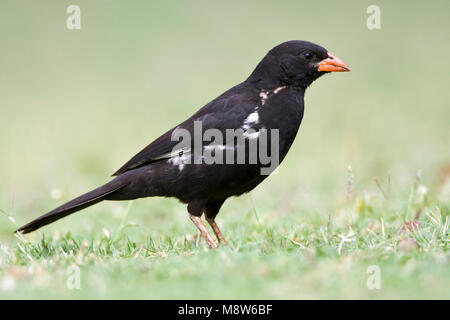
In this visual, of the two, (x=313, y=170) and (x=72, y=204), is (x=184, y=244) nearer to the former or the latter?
(x=72, y=204)

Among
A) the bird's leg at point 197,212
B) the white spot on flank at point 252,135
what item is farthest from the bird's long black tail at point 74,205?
the white spot on flank at point 252,135

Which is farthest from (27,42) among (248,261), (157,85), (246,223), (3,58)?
(248,261)

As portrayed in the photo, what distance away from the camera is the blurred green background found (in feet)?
20.6

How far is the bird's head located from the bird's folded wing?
34 cm

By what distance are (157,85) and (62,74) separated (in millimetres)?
2554

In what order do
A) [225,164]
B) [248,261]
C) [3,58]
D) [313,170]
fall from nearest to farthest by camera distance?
1. [248,261]
2. [225,164]
3. [313,170]
4. [3,58]

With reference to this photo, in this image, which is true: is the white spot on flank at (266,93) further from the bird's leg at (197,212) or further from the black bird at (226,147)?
the bird's leg at (197,212)

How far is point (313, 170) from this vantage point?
340 inches

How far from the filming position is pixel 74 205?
16.6ft

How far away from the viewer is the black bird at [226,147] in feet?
16.0

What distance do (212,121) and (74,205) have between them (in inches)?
45.4

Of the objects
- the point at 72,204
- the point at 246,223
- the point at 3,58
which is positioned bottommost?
the point at 246,223

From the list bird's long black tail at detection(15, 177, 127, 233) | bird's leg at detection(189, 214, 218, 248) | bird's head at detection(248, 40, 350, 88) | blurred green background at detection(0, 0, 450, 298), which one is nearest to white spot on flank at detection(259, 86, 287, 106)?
bird's head at detection(248, 40, 350, 88)

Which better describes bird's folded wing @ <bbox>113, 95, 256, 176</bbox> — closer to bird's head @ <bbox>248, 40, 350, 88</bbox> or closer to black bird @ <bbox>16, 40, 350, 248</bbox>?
black bird @ <bbox>16, 40, 350, 248</bbox>
